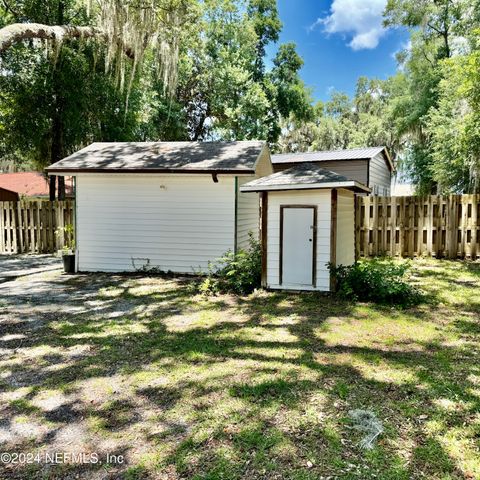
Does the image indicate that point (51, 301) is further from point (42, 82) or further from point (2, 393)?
point (42, 82)

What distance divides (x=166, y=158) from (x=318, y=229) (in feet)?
14.0

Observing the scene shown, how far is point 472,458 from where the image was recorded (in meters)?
2.41

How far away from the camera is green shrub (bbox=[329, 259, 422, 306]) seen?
20.2 feet

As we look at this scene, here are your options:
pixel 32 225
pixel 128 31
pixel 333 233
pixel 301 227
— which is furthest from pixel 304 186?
pixel 32 225

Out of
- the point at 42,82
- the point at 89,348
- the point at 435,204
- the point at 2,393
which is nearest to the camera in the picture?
the point at 2,393

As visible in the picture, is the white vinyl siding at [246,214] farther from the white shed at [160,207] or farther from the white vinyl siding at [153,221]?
the white vinyl siding at [153,221]

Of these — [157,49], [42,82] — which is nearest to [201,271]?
[157,49]

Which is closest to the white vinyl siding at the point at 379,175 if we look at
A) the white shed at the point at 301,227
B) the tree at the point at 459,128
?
the tree at the point at 459,128

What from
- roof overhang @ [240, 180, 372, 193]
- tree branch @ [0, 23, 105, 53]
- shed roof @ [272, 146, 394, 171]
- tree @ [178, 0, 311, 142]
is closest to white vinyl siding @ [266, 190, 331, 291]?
roof overhang @ [240, 180, 372, 193]

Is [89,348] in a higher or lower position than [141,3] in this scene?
lower

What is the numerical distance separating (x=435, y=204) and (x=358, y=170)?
296 inches

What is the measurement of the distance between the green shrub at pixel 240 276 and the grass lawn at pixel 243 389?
38.0 inches

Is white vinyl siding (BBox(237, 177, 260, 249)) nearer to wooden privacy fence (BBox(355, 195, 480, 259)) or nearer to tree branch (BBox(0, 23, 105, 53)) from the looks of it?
wooden privacy fence (BBox(355, 195, 480, 259))

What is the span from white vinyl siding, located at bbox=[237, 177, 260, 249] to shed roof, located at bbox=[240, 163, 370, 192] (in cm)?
153
